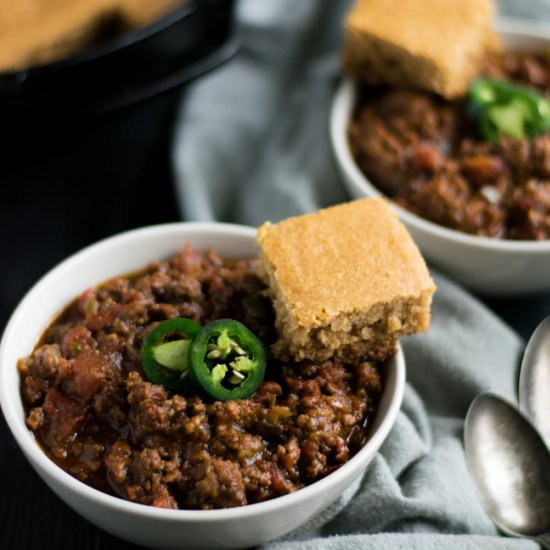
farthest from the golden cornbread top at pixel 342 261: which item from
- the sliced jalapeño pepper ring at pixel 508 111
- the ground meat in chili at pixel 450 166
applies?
the sliced jalapeño pepper ring at pixel 508 111

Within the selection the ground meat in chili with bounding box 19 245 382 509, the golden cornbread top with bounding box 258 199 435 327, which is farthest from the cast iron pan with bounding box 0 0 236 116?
the golden cornbread top with bounding box 258 199 435 327

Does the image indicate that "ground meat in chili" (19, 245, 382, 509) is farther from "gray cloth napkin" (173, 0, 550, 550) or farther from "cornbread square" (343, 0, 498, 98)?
"cornbread square" (343, 0, 498, 98)

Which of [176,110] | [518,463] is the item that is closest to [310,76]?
[176,110]

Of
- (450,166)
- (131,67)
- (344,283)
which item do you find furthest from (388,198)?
(131,67)

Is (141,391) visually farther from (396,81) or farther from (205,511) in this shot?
(396,81)

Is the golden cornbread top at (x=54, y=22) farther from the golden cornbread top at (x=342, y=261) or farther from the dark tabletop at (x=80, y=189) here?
the golden cornbread top at (x=342, y=261)

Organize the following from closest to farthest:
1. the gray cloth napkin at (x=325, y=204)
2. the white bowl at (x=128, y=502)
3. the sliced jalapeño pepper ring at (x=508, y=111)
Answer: the white bowl at (x=128, y=502) < the gray cloth napkin at (x=325, y=204) < the sliced jalapeño pepper ring at (x=508, y=111)
